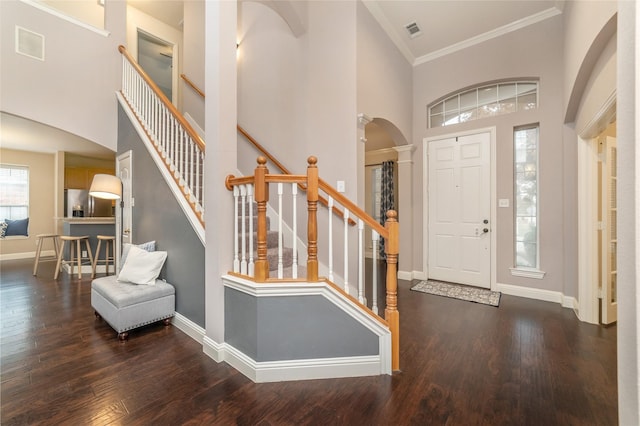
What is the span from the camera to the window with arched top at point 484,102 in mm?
3904

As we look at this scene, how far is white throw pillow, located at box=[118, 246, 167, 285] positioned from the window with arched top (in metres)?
4.54

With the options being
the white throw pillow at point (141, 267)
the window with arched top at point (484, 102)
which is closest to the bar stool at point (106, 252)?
the white throw pillow at point (141, 267)

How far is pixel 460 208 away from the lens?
4344 millimetres

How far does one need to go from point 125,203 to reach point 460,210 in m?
5.17

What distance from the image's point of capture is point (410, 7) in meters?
3.57

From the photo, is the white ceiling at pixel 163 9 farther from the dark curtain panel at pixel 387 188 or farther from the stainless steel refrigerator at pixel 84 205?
the dark curtain panel at pixel 387 188

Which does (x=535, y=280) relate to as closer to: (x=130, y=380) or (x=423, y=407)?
(x=423, y=407)

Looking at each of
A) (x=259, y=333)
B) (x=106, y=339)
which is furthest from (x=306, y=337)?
(x=106, y=339)

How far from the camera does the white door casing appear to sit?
411 cm

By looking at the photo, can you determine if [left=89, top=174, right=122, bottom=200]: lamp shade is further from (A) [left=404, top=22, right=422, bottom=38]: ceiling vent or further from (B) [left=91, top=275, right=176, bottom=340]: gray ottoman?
(A) [left=404, top=22, right=422, bottom=38]: ceiling vent

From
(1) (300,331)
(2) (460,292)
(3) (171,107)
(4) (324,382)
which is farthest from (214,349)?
(2) (460,292)

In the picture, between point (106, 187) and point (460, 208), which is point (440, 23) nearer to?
point (460, 208)

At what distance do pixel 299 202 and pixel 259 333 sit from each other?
6.64 ft

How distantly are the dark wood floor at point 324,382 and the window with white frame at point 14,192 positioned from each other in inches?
206
